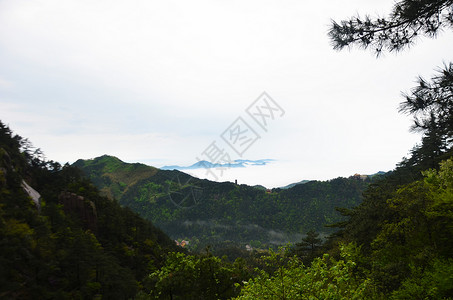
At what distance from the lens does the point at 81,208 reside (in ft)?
151

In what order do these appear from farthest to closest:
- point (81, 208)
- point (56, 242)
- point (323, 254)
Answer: point (81, 208) < point (56, 242) < point (323, 254)

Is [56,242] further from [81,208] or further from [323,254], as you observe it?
[323,254]

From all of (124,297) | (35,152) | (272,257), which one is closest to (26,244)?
(124,297)

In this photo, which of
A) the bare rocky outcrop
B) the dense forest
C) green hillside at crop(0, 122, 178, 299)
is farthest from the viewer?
the bare rocky outcrop

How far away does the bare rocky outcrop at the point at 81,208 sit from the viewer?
4478 cm

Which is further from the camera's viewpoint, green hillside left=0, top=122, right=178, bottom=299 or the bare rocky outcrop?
the bare rocky outcrop

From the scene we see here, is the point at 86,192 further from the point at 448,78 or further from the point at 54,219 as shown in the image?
the point at 448,78

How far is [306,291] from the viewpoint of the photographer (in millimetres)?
9039

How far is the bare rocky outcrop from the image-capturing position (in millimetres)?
44781

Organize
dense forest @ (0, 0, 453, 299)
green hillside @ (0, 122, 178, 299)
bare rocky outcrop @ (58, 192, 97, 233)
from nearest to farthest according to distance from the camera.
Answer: dense forest @ (0, 0, 453, 299) → green hillside @ (0, 122, 178, 299) → bare rocky outcrop @ (58, 192, 97, 233)

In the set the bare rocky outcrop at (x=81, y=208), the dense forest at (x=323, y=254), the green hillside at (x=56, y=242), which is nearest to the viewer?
the dense forest at (x=323, y=254)

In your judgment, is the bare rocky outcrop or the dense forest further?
the bare rocky outcrop

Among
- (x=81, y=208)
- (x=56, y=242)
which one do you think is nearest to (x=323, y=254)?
(x=56, y=242)

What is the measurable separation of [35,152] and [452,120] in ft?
217
